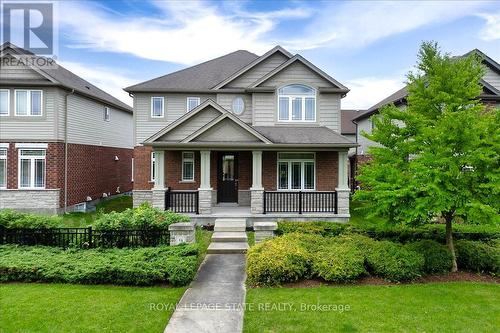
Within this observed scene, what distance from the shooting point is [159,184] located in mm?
14883

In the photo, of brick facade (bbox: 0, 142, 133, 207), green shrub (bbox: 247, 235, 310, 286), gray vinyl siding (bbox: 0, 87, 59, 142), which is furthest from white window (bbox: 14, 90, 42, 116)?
green shrub (bbox: 247, 235, 310, 286)

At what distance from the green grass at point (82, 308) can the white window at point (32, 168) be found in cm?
987

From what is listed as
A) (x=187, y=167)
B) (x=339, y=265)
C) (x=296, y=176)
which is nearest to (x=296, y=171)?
(x=296, y=176)

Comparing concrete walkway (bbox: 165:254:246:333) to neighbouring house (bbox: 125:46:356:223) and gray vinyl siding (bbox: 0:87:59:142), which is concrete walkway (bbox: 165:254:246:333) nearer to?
neighbouring house (bbox: 125:46:356:223)

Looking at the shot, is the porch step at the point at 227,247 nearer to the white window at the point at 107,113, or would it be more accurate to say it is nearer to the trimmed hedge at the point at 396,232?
the trimmed hedge at the point at 396,232

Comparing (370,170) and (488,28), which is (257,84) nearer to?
(370,170)

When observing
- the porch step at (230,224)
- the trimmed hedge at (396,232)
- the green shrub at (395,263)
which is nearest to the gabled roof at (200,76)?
the porch step at (230,224)

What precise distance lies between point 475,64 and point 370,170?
393 centimetres

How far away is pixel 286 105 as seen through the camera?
16953 millimetres

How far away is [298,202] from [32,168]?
41.2ft

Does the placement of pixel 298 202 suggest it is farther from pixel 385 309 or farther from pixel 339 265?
pixel 385 309

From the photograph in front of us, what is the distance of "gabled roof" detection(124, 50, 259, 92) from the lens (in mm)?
17844

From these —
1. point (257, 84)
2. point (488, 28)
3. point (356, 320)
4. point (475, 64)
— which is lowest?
point (356, 320)

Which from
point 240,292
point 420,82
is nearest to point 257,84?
point 420,82
